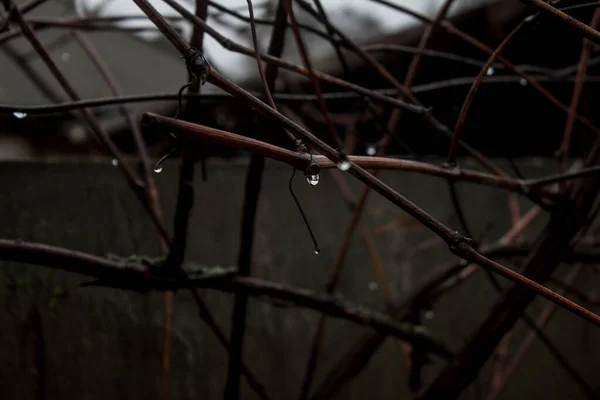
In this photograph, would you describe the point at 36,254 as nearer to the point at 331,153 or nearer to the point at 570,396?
the point at 331,153

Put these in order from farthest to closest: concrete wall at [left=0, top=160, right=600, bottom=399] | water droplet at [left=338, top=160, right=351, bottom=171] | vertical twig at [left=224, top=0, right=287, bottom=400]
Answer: concrete wall at [left=0, top=160, right=600, bottom=399] → vertical twig at [left=224, top=0, right=287, bottom=400] → water droplet at [left=338, top=160, right=351, bottom=171]

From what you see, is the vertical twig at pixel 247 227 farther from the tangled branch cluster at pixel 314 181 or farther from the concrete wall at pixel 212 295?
the concrete wall at pixel 212 295

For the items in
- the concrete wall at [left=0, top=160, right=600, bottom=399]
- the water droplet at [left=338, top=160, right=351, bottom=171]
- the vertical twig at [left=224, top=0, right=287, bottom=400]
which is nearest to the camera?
the water droplet at [left=338, top=160, right=351, bottom=171]

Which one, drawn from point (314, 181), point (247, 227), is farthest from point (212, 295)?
point (314, 181)

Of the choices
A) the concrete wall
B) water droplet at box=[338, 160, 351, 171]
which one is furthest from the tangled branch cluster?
the concrete wall

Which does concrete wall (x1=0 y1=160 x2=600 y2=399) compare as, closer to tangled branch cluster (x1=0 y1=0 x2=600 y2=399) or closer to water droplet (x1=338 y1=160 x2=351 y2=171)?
tangled branch cluster (x1=0 y1=0 x2=600 y2=399)

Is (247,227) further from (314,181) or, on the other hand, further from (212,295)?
(212,295)

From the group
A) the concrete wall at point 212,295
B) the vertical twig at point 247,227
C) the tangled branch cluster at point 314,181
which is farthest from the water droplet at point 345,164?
the concrete wall at point 212,295

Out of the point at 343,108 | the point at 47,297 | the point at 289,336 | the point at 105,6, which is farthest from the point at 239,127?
the point at 47,297
